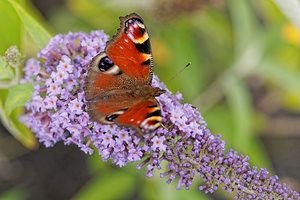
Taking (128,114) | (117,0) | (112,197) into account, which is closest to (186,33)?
(117,0)

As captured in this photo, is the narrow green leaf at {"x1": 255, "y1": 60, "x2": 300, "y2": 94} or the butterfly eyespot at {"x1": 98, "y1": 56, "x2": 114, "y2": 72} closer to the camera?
the butterfly eyespot at {"x1": 98, "y1": 56, "x2": 114, "y2": 72}

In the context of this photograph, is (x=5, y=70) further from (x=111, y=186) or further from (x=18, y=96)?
(x=111, y=186)

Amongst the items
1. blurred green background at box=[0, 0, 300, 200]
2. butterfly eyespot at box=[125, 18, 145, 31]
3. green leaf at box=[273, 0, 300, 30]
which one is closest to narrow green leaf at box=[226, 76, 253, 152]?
blurred green background at box=[0, 0, 300, 200]

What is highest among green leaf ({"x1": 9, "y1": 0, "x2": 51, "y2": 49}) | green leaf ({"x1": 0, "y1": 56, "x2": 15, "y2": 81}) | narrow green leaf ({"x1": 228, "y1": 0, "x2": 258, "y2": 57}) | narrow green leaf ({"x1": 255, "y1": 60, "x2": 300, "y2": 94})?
narrow green leaf ({"x1": 228, "y1": 0, "x2": 258, "y2": 57})

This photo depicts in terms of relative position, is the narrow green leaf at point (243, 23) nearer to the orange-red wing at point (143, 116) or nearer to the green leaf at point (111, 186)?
the green leaf at point (111, 186)

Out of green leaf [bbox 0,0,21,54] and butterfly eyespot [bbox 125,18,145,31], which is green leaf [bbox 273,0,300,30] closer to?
butterfly eyespot [bbox 125,18,145,31]

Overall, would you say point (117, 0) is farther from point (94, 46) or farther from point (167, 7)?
point (94, 46)

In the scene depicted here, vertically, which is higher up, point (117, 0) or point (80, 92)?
point (117, 0)

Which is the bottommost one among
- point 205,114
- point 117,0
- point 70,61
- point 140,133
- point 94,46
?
point 140,133

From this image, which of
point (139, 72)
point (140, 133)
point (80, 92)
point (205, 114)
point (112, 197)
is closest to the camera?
point (140, 133)
